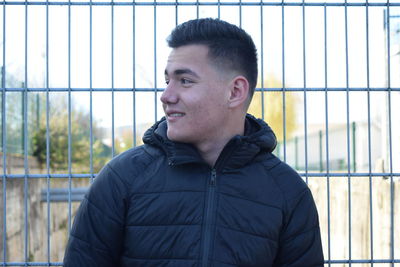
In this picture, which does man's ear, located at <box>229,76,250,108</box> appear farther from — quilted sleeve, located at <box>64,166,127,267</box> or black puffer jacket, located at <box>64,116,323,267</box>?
quilted sleeve, located at <box>64,166,127,267</box>

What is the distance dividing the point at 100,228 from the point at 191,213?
10.7 inches

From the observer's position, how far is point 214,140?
1910 mm

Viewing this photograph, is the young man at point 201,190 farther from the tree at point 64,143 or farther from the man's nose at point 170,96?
the tree at point 64,143

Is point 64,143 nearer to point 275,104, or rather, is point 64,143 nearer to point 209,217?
point 275,104

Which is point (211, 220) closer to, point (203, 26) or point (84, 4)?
point (203, 26)

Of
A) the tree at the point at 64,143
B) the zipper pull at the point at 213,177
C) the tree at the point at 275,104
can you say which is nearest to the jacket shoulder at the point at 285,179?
the zipper pull at the point at 213,177

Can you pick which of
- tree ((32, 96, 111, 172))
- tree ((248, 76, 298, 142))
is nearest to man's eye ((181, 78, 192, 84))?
tree ((248, 76, 298, 142))

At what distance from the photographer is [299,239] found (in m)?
1.85

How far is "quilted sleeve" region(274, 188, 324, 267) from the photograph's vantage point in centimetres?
185

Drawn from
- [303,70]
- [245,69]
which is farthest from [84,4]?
[245,69]

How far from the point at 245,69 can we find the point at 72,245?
2.62ft

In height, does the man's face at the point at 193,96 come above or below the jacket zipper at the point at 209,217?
above

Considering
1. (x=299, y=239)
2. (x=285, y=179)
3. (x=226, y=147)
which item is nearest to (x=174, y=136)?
(x=226, y=147)

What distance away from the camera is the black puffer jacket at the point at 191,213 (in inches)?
68.6
